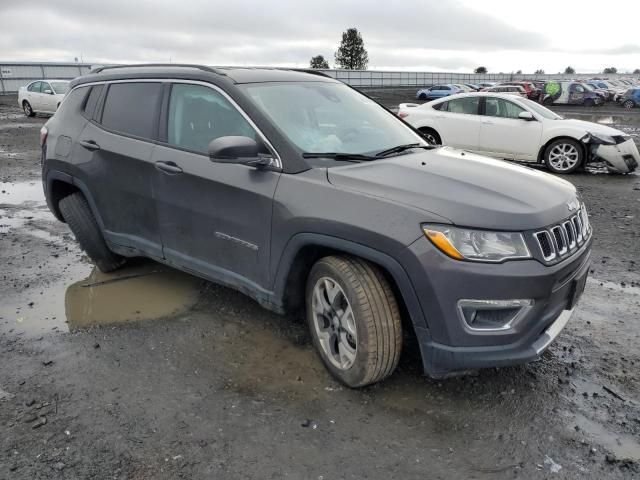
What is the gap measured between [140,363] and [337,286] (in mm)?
1445

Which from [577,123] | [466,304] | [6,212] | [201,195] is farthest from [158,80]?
[577,123]

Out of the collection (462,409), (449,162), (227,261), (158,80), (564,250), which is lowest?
(462,409)

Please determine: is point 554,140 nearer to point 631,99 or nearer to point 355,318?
point 355,318

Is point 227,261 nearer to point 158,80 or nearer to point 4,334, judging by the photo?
point 158,80

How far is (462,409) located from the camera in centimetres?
297

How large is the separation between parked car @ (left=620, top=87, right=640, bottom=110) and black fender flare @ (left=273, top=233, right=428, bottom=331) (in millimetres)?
35534

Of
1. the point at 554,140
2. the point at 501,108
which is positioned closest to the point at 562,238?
the point at 554,140

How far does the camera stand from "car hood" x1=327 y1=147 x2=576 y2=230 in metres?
2.62

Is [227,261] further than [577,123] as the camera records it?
No

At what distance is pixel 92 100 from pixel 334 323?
119 inches

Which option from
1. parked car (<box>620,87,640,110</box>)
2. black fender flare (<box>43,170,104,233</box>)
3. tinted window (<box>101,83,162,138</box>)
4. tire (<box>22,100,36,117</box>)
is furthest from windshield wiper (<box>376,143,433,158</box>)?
parked car (<box>620,87,640,110</box>)

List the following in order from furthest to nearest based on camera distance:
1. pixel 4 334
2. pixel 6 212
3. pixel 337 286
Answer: pixel 6 212 < pixel 4 334 < pixel 337 286

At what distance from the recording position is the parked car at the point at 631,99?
32.0 m

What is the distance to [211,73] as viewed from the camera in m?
3.67
